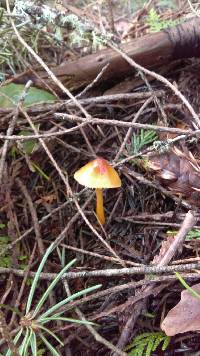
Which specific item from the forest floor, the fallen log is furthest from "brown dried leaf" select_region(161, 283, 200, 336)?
the fallen log

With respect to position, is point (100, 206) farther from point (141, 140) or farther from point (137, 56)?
point (137, 56)

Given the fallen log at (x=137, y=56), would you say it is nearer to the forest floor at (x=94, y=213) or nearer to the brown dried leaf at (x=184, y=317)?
the forest floor at (x=94, y=213)

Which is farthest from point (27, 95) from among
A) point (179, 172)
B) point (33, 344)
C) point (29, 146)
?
point (33, 344)

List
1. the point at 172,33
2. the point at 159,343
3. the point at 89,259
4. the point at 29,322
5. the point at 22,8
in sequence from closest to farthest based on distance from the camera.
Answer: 1. the point at 29,322
2. the point at 159,343
3. the point at 89,259
4. the point at 22,8
5. the point at 172,33

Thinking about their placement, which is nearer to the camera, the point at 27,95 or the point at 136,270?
the point at 136,270

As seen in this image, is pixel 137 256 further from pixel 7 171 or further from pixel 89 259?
pixel 7 171

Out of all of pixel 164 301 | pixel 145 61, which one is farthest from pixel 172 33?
pixel 164 301
